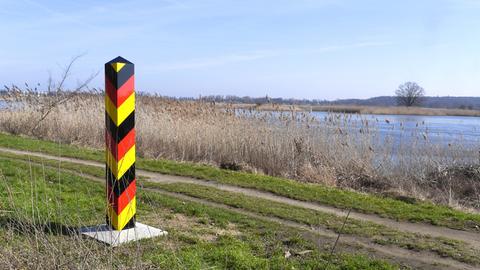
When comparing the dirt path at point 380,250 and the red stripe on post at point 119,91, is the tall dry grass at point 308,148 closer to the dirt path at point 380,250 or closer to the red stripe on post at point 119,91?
the dirt path at point 380,250

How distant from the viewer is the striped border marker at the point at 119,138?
17.4 feet

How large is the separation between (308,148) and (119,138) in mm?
8766

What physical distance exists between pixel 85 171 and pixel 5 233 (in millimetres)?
5854

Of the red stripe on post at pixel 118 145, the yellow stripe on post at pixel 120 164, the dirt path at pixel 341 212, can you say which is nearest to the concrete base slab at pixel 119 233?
the yellow stripe on post at pixel 120 164

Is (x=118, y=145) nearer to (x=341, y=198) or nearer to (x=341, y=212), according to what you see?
(x=341, y=212)

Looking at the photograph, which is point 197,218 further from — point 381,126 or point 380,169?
point 381,126

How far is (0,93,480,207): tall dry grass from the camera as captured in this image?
12219 millimetres

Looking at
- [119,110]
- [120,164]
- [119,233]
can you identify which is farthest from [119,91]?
[119,233]

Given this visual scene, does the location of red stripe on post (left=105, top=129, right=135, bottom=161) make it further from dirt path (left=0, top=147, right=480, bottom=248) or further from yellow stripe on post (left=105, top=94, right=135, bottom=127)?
dirt path (left=0, top=147, right=480, bottom=248)

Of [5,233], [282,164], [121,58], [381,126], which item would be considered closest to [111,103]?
[121,58]

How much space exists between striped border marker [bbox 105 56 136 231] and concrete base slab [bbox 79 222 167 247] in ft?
0.33

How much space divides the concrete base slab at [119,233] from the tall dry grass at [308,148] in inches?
264

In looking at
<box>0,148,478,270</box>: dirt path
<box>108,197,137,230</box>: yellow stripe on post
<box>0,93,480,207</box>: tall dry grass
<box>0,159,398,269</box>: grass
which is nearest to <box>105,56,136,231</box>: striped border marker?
<box>108,197,137,230</box>: yellow stripe on post

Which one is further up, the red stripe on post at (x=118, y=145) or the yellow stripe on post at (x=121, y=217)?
the red stripe on post at (x=118, y=145)
